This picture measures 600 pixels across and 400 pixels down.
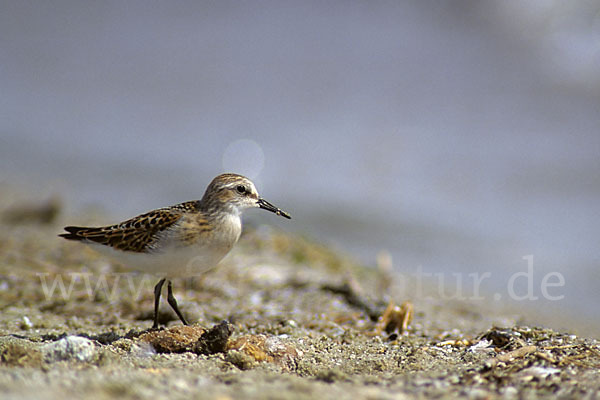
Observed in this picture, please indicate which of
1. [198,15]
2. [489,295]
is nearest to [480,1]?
[198,15]

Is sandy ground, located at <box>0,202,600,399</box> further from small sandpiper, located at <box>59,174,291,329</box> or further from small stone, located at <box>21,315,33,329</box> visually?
small sandpiper, located at <box>59,174,291,329</box>

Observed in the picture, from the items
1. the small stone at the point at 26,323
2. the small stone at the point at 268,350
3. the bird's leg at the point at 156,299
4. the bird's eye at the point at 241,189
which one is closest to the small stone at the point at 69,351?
the small stone at the point at 268,350

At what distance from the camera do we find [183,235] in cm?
416

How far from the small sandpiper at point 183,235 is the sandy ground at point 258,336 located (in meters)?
0.53

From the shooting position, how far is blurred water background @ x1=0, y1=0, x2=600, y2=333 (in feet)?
28.7

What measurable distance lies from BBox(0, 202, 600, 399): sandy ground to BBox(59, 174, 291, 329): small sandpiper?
0.53m

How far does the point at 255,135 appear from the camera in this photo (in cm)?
1116

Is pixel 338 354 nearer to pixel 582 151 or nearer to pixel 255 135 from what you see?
pixel 255 135

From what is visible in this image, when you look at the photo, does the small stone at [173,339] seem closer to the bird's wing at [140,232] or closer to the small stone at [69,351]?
the small stone at [69,351]

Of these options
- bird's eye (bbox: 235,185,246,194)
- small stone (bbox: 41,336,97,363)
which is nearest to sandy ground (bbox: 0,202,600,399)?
small stone (bbox: 41,336,97,363)

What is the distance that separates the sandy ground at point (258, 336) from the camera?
2.73m

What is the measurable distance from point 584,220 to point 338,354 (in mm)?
6133

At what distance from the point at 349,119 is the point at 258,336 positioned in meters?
Result: 8.43

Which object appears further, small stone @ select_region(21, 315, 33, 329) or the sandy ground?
small stone @ select_region(21, 315, 33, 329)
